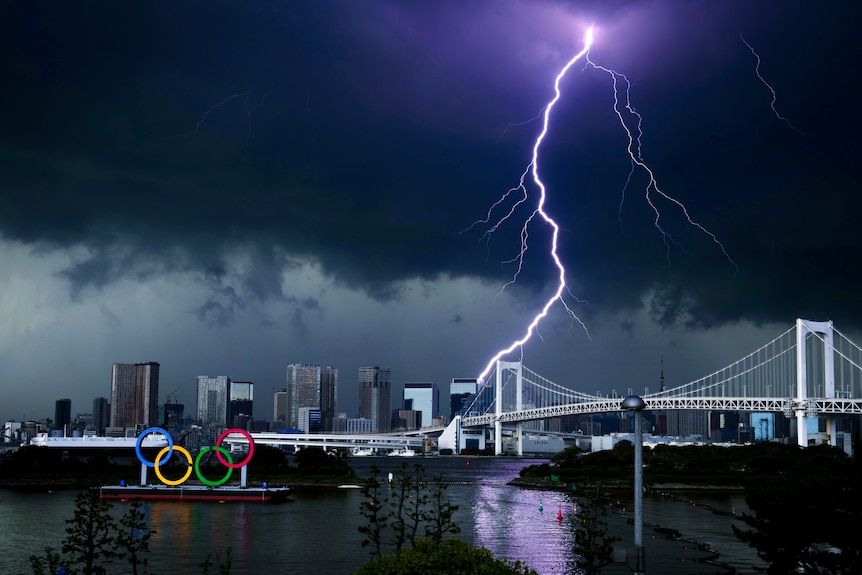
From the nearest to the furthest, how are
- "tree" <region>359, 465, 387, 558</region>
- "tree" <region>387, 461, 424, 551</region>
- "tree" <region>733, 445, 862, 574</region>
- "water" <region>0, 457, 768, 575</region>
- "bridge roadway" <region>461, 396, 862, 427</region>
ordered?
1. "tree" <region>733, 445, 862, 574</region>
2. "tree" <region>359, 465, 387, 558</region>
3. "tree" <region>387, 461, 424, 551</region>
4. "water" <region>0, 457, 768, 575</region>
5. "bridge roadway" <region>461, 396, 862, 427</region>

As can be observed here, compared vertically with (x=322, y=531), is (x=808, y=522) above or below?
above

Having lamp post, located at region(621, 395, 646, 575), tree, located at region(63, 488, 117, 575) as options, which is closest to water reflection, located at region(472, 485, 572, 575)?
lamp post, located at region(621, 395, 646, 575)

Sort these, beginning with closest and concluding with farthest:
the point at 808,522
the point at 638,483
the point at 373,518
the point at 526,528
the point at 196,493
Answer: the point at 638,483, the point at 808,522, the point at 373,518, the point at 526,528, the point at 196,493

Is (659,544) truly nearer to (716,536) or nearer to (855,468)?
(716,536)

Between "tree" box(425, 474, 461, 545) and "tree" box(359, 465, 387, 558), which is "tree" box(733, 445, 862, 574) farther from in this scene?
"tree" box(359, 465, 387, 558)

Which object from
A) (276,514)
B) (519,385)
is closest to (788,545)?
(276,514)

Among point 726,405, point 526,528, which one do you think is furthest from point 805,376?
point 526,528

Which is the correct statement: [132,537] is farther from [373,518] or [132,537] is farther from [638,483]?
[638,483]

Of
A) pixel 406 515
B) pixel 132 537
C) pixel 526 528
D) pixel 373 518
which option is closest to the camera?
pixel 373 518
